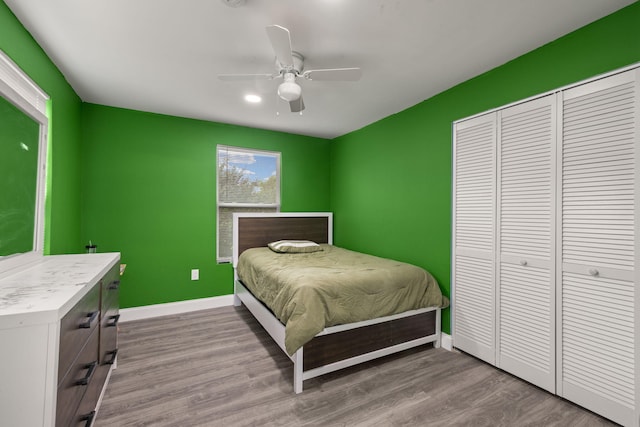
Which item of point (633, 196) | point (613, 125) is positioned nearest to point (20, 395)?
point (633, 196)

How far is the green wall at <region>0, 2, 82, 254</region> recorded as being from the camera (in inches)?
67.7

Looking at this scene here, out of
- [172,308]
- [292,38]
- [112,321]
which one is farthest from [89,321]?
[172,308]

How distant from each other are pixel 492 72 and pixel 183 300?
394cm

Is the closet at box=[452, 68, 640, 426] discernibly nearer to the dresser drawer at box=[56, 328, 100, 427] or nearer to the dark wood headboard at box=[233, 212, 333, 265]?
the dark wood headboard at box=[233, 212, 333, 265]

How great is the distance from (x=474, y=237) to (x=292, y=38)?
210cm

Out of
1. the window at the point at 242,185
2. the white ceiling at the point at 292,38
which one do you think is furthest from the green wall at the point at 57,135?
the window at the point at 242,185

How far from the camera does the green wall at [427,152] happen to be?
1.75 meters

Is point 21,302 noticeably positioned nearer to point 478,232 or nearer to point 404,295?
point 404,295

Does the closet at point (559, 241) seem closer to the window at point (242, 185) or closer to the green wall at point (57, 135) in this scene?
the window at point (242, 185)

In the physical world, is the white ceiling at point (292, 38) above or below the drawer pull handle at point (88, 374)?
above

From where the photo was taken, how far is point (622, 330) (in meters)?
1.61

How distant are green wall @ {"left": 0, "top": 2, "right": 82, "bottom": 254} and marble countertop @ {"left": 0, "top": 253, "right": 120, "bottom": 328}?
2.22 ft

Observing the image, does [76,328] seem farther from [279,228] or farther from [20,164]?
[279,228]

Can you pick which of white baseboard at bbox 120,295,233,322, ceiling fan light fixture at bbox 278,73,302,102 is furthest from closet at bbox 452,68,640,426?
white baseboard at bbox 120,295,233,322
